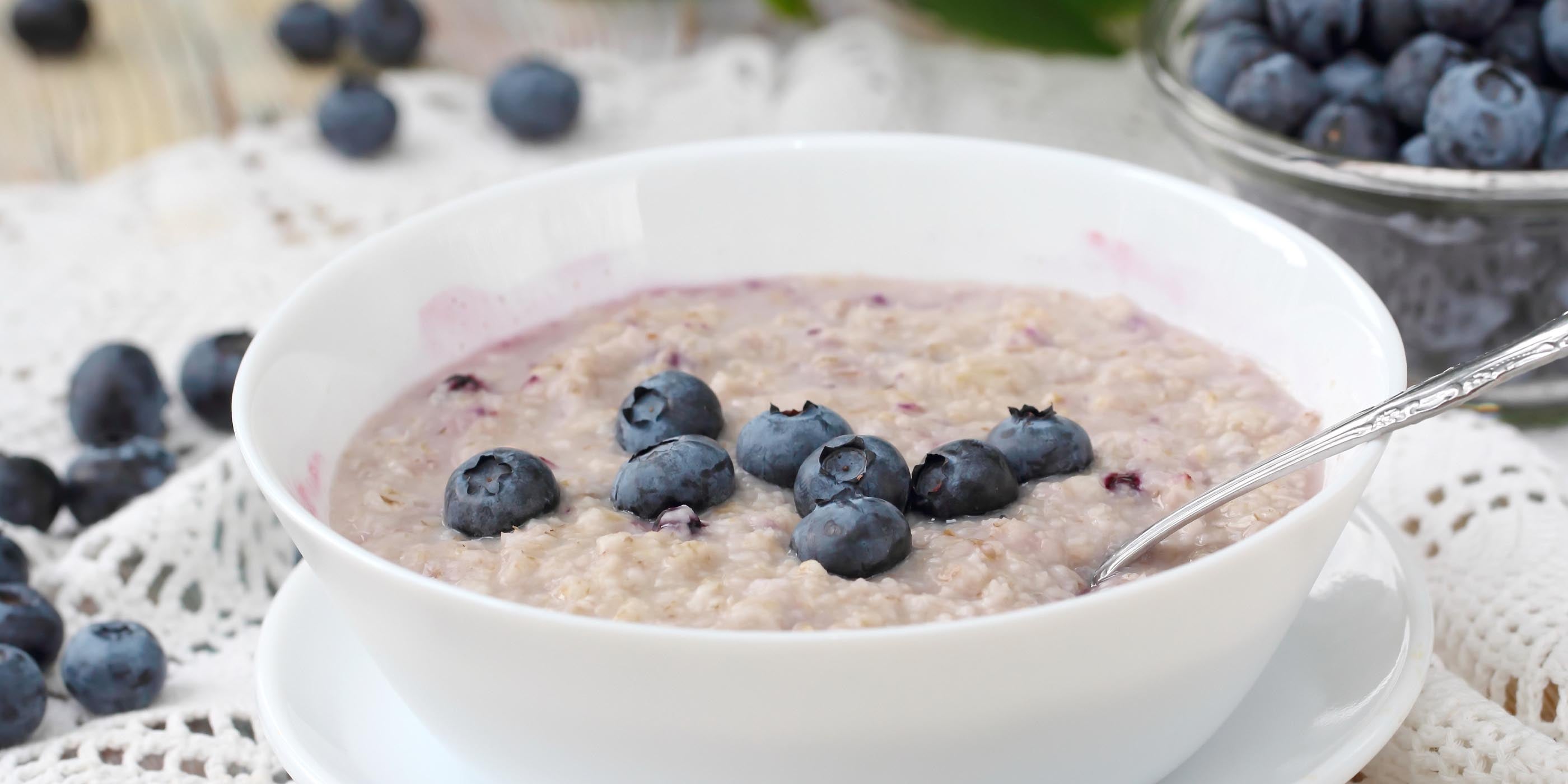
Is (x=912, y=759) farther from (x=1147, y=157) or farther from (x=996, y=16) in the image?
(x=996, y=16)

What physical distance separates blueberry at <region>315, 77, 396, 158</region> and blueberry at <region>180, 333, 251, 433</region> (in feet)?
2.81

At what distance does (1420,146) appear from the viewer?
2223mm

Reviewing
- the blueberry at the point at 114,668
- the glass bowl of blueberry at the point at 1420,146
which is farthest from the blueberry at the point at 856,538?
the glass bowl of blueberry at the point at 1420,146

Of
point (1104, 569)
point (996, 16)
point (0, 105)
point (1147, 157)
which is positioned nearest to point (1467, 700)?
point (1104, 569)

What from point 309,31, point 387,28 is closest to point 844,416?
point 387,28

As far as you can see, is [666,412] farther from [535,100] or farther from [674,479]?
[535,100]

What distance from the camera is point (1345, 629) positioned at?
1.52m

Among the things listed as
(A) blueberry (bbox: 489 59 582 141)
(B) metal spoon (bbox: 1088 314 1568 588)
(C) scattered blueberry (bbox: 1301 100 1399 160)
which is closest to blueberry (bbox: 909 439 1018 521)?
(B) metal spoon (bbox: 1088 314 1568 588)

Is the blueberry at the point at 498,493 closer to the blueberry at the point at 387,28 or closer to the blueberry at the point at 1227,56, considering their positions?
the blueberry at the point at 1227,56

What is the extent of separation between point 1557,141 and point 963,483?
124 cm

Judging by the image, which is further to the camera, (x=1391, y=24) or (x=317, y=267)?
(x=317, y=267)

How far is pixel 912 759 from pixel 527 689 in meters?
0.29

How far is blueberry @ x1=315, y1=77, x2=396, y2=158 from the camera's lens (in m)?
3.24

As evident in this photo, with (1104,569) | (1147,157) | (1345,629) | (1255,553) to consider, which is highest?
(1255,553)
